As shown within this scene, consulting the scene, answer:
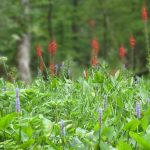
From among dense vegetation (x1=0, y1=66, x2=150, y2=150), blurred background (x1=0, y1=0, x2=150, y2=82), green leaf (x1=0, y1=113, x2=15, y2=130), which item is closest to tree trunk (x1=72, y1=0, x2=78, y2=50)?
blurred background (x1=0, y1=0, x2=150, y2=82)

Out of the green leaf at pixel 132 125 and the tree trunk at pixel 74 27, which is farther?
the tree trunk at pixel 74 27

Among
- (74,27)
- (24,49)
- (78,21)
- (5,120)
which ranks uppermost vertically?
(78,21)

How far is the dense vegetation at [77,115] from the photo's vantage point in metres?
2.84

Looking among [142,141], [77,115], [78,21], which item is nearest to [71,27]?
[78,21]

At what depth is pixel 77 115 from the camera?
11.3ft

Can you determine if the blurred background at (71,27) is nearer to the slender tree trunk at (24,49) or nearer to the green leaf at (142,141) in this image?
the slender tree trunk at (24,49)

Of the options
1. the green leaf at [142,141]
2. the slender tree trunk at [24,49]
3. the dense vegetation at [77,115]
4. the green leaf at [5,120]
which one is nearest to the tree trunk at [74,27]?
the slender tree trunk at [24,49]

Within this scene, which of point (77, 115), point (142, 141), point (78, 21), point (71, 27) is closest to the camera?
point (142, 141)

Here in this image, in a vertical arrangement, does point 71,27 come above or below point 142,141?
above

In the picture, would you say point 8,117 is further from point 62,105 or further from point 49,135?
point 62,105

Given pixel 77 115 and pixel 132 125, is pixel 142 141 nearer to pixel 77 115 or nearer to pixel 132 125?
pixel 132 125

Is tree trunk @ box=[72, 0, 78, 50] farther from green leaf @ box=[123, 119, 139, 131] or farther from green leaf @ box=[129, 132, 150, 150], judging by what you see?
green leaf @ box=[129, 132, 150, 150]

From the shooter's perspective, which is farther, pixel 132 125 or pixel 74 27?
pixel 74 27

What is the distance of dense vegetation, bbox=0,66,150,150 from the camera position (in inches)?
112
